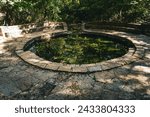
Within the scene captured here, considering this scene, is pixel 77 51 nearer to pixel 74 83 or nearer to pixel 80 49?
pixel 80 49

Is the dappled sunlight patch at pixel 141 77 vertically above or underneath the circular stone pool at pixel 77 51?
underneath

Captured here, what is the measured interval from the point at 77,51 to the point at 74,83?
269 cm

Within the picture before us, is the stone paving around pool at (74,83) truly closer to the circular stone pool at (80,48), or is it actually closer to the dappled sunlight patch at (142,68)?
the dappled sunlight patch at (142,68)

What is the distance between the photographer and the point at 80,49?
7832 mm

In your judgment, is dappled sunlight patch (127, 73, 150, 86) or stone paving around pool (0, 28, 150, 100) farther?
dappled sunlight patch (127, 73, 150, 86)

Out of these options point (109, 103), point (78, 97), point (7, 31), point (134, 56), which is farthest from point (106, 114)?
point (7, 31)

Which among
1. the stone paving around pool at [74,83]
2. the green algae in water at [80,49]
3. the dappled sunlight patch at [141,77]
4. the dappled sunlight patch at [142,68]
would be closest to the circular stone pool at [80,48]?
the green algae in water at [80,49]

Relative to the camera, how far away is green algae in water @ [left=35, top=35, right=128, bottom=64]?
22.6 feet

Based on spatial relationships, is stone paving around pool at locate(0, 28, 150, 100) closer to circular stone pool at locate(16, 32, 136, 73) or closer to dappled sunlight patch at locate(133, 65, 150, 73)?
dappled sunlight patch at locate(133, 65, 150, 73)

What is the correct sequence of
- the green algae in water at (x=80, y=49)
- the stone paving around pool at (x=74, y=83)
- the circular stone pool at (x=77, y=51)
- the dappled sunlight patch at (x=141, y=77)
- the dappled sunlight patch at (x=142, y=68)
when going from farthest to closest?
the green algae in water at (x=80, y=49), the circular stone pool at (x=77, y=51), the dappled sunlight patch at (x=142, y=68), the dappled sunlight patch at (x=141, y=77), the stone paving around pool at (x=74, y=83)

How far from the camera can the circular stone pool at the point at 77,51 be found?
19.5 feet

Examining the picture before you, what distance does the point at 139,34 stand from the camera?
9.41 m

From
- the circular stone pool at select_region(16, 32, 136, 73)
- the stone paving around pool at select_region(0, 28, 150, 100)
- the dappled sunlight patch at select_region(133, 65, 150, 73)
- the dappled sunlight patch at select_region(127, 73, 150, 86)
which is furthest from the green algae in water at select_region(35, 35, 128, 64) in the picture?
the dappled sunlight patch at select_region(127, 73, 150, 86)


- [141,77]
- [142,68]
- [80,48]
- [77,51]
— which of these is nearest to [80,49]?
[80,48]
